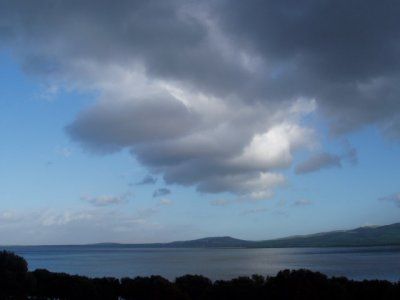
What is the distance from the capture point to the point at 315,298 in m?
56.2

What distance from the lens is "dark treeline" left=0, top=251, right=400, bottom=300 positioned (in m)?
56.5

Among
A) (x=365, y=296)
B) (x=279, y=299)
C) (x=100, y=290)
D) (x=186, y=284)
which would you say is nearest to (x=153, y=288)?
(x=186, y=284)

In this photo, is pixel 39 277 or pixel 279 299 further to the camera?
pixel 39 277

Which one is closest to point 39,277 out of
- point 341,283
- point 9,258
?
point 9,258

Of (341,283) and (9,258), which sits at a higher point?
(9,258)

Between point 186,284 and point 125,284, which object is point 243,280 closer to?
point 186,284

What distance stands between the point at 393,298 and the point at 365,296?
353cm

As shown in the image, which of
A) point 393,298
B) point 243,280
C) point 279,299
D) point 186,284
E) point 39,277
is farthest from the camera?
point 39,277

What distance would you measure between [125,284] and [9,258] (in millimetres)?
16628

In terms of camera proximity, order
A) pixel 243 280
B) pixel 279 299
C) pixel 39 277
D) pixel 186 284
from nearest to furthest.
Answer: pixel 279 299 → pixel 243 280 → pixel 186 284 → pixel 39 277

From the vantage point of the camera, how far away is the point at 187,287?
66688 mm

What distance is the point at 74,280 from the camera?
70.0 metres

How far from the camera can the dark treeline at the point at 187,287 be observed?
56531 mm

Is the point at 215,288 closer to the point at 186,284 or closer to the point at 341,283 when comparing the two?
the point at 186,284
